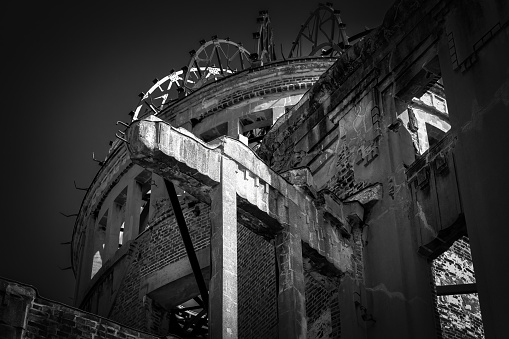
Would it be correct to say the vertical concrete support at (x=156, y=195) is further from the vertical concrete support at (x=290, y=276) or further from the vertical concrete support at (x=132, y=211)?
the vertical concrete support at (x=290, y=276)

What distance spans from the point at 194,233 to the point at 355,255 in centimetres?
828

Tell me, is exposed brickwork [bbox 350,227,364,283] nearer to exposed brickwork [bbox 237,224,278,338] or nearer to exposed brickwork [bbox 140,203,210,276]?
exposed brickwork [bbox 237,224,278,338]

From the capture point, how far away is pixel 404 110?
57.1 ft

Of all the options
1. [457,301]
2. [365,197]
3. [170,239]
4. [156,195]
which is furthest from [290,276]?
[156,195]

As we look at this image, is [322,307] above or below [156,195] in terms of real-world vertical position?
below

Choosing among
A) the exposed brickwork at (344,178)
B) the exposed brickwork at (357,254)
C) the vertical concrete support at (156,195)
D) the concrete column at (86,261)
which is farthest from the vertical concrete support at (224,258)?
the concrete column at (86,261)

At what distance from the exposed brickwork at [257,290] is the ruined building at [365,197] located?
5cm

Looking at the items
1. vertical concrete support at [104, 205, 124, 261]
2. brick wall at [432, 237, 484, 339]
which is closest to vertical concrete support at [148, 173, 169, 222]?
vertical concrete support at [104, 205, 124, 261]

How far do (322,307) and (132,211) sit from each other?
11.4 metres

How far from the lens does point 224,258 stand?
1374cm

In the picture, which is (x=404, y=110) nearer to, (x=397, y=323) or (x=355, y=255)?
(x=355, y=255)

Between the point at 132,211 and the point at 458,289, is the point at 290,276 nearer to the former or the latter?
the point at 458,289

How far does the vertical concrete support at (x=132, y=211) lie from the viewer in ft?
88.7

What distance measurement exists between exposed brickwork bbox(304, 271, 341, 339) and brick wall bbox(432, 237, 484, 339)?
7.50 feet
